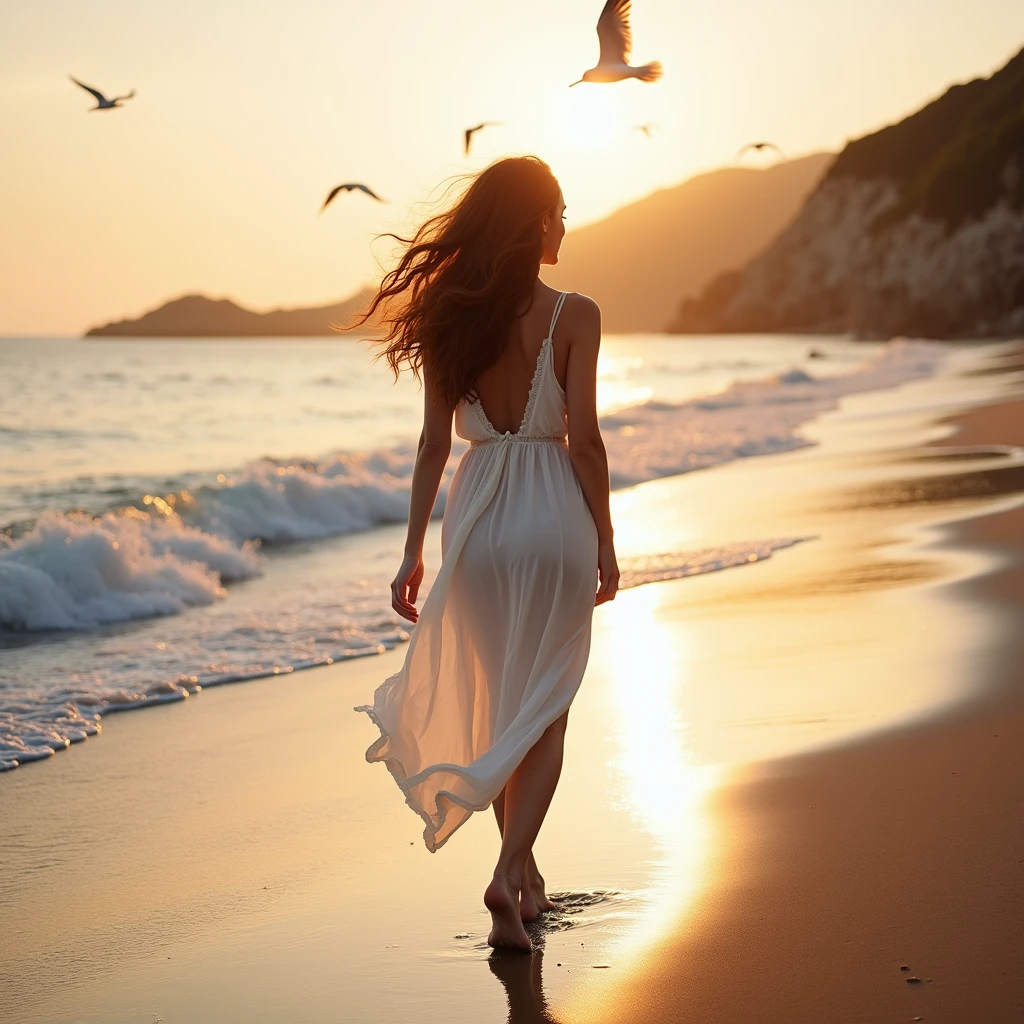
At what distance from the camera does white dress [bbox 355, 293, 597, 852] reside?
3623mm

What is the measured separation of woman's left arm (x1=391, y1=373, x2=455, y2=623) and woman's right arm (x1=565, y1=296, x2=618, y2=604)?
0.36 m

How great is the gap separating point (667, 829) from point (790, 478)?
11.1 meters

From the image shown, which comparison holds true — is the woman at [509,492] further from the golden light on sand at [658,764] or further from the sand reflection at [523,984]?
the golden light on sand at [658,764]

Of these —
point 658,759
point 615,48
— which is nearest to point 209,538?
point 615,48

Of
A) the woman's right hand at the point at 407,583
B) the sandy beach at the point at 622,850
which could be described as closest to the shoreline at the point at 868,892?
the sandy beach at the point at 622,850

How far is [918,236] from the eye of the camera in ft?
306

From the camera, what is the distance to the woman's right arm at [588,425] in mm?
3611

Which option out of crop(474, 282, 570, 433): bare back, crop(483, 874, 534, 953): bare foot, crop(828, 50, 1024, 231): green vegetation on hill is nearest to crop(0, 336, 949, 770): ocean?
crop(474, 282, 570, 433): bare back

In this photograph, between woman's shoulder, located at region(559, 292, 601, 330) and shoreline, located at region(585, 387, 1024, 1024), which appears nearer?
shoreline, located at region(585, 387, 1024, 1024)

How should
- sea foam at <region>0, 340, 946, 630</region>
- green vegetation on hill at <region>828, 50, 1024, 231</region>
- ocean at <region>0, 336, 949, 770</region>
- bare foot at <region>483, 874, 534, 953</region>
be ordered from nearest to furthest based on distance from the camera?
bare foot at <region>483, 874, 534, 953</region> < ocean at <region>0, 336, 949, 770</region> < sea foam at <region>0, 340, 946, 630</region> < green vegetation on hill at <region>828, 50, 1024, 231</region>

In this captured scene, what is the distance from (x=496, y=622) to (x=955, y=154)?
99.6 meters

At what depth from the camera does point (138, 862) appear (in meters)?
4.37

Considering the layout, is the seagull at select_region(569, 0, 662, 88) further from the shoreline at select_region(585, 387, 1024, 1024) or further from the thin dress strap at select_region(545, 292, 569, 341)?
the shoreline at select_region(585, 387, 1024, 1024)

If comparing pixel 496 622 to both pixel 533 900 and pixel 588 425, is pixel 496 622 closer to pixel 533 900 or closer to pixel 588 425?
pixel 588 425
